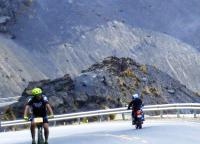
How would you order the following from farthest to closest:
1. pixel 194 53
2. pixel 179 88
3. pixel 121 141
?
pixel 194 53, pixel 179 88, pixel 121 141

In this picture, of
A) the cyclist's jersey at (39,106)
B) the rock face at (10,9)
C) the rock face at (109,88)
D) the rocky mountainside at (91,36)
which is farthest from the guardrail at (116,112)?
the rock face at (10,9)

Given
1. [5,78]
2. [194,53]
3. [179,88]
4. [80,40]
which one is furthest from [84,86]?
[194,53]

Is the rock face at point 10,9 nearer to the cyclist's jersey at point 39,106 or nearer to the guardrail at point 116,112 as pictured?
the guardrail at point 116,112

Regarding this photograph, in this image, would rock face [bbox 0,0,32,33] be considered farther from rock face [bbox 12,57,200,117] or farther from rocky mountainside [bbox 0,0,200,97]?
rock face [bbox 12,57,200,117]

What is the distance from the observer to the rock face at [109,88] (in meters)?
45.0

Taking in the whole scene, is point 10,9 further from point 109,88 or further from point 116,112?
point 116,112

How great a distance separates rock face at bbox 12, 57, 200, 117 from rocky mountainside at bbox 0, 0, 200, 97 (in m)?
14.9

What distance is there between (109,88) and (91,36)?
82.5ft

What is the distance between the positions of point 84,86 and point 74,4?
3047 cm

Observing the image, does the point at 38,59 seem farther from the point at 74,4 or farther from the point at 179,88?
the point at 179,88

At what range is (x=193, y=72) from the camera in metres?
70.0

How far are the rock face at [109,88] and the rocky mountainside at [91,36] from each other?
14.9 m

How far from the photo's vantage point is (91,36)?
71.6 meters

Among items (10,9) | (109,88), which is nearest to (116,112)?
(109,88)
